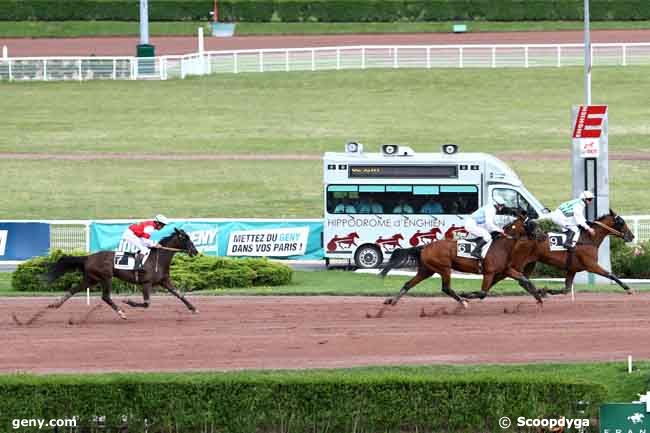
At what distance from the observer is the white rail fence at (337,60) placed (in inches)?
1970

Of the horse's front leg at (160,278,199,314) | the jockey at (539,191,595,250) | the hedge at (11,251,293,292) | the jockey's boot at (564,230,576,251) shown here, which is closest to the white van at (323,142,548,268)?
the hedge at (11,251,293,292)

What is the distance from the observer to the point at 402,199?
2756 centimetres

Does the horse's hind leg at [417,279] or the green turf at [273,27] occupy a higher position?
the green turf at [273,27]

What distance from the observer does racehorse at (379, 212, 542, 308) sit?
20.8m

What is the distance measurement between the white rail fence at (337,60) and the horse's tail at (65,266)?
29356 mm

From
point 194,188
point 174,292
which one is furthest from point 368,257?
point 194,188

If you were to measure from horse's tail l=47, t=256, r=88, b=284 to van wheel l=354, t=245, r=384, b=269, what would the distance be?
7551 mm

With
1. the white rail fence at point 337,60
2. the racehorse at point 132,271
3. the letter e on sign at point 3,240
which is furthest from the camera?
the white rail fence at point 337,60

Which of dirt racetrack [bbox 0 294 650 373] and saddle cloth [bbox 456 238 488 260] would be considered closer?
dirt racetrack [bbox 0 294 650 373]

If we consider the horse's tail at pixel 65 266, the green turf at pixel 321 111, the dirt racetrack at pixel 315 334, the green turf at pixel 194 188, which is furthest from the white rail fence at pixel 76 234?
the green turf at pixel 321 111

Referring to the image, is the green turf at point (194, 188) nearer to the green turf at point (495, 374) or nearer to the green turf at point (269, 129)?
the green turf at point (269, 129)

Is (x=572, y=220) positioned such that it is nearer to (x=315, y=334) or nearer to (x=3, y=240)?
(x=315, y=334)

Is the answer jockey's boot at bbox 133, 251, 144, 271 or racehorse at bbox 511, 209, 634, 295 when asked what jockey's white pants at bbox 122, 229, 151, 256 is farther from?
racehorse at bbox 511, 209, 634, 295

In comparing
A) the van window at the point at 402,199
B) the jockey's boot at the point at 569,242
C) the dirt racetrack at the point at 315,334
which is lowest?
the dirt racetrack at the point at 315,334
